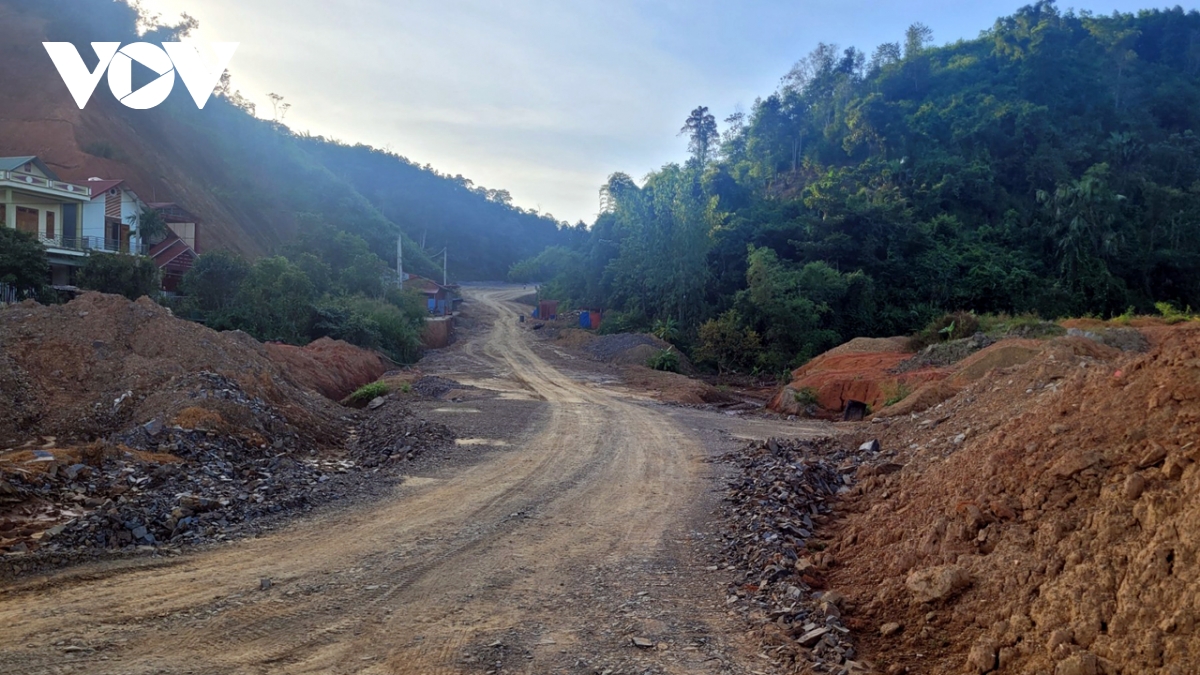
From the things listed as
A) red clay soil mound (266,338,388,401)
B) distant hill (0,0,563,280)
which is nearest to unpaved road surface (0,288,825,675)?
red clay soil mound (266,338,388,401)

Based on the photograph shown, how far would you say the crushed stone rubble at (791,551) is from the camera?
18.1 feet

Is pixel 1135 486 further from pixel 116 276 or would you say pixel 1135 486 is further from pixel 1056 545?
pixel 116 276

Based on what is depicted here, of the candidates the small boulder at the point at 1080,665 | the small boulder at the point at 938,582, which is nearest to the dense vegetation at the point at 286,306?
the small boulder at the point at 938,582

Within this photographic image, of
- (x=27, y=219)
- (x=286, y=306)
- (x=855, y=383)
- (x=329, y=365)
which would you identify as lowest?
(x=855, y=383)

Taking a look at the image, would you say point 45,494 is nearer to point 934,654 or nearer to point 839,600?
point 839,600

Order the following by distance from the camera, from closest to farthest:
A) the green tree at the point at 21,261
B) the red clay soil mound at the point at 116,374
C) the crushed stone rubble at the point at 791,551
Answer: the crushed stone rubble at the point at 791,551 → the red clay soil mound at the point at 116,374 → the green tree at the point at 21,261

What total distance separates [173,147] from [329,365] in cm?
4987

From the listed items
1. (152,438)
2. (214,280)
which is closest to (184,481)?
(152,438)

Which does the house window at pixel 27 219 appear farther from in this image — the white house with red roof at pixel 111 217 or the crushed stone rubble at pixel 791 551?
the crushed stone rubble at pixel 791 551

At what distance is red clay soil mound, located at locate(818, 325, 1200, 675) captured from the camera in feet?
13.7

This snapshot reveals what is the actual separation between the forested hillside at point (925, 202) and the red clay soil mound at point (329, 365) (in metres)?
15.9

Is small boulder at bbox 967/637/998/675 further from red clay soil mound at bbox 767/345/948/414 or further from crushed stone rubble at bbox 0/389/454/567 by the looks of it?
red clay soil mound at bbox 767/345/948/414

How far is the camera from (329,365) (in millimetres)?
22844

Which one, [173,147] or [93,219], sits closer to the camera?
[93,219]
